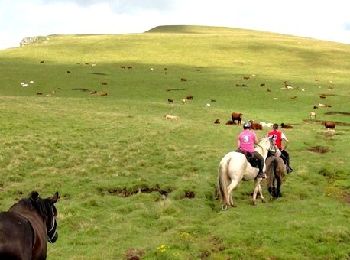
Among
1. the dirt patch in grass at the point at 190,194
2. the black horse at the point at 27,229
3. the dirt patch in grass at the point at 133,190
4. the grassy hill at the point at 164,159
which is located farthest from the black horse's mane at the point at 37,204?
Result: the dirt patch in grass at the point at 133,190

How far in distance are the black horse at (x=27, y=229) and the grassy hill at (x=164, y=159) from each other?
437cm

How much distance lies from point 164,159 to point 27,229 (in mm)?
19023

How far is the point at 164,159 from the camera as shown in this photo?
2956 centimetres

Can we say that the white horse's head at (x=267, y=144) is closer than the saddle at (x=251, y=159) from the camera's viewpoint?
No

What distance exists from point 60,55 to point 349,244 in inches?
3120

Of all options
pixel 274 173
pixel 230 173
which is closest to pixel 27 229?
pixel 230 173

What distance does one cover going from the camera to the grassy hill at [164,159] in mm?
17391

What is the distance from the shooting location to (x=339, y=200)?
74.0ft

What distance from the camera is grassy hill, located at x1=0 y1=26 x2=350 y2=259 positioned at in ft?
57.1

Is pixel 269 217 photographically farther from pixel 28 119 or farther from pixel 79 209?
pixel 28 119

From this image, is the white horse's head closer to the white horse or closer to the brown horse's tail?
the white horse

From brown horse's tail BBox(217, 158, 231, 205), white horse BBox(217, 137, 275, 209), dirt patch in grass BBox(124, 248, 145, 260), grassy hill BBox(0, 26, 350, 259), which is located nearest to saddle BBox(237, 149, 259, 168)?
white horse BBox(217, 137, 275, 209)

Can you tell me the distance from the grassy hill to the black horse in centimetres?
437

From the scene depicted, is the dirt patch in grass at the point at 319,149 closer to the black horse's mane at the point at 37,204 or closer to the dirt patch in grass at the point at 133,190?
the dirt patch in grass at the point at 133,190
